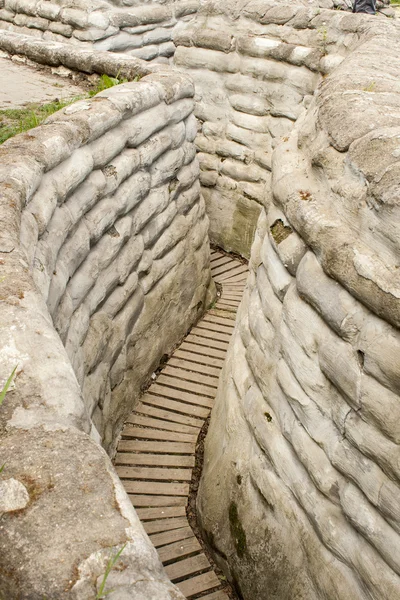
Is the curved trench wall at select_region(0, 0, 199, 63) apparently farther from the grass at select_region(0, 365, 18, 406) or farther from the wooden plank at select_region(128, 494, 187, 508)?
the grass at select_region(0, 365, 18, 406)

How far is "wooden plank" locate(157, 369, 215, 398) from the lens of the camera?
4625mm

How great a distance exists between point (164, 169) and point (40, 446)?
3.42 m

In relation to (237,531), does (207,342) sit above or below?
below

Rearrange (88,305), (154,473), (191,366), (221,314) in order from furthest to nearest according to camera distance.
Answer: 1. (221,314)
2. (191,366)
3. (154,473)
4. (88,305)

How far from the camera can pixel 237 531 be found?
3.09 m

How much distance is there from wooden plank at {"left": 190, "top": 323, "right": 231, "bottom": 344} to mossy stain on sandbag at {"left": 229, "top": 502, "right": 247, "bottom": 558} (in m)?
2.21

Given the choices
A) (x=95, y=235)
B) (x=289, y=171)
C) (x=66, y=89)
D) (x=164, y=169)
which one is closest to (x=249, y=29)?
(x=66, y=89)

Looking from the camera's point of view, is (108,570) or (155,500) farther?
(155,500)

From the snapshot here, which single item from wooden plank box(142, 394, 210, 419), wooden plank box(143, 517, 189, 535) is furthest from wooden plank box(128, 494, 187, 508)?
wooden plank box(142, 394, 210, 419)

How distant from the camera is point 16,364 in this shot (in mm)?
1731

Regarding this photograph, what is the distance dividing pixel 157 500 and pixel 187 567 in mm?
481

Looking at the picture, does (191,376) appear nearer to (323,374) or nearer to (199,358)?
(199,358)

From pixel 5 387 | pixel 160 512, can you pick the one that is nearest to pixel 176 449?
pixel 160 512

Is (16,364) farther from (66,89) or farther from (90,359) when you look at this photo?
(66,89)
